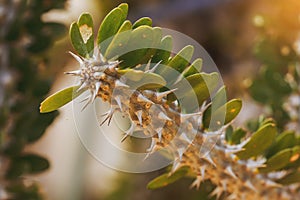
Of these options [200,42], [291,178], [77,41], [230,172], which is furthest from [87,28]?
[200,42]

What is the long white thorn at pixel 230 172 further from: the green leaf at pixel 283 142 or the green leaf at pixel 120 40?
the green leaf at pixel 120 40

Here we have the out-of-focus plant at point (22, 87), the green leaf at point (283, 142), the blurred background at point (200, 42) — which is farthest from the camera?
the blurred background at point (200, 42)

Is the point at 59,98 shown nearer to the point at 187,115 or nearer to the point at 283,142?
the point at 187,115

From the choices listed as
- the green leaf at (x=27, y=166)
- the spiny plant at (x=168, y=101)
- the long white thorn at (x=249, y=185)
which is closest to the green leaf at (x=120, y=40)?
the spiny plant at (x=168, y=101)

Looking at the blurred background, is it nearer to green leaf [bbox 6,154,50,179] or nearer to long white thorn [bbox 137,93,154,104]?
green leaf [bbox 6,154,50,179]

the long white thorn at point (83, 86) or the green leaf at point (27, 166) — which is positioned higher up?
the long white thorn at point (83, 86)

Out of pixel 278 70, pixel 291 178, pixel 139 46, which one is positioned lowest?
pixel 291 178

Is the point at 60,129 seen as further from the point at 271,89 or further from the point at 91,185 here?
the point at 271,89
